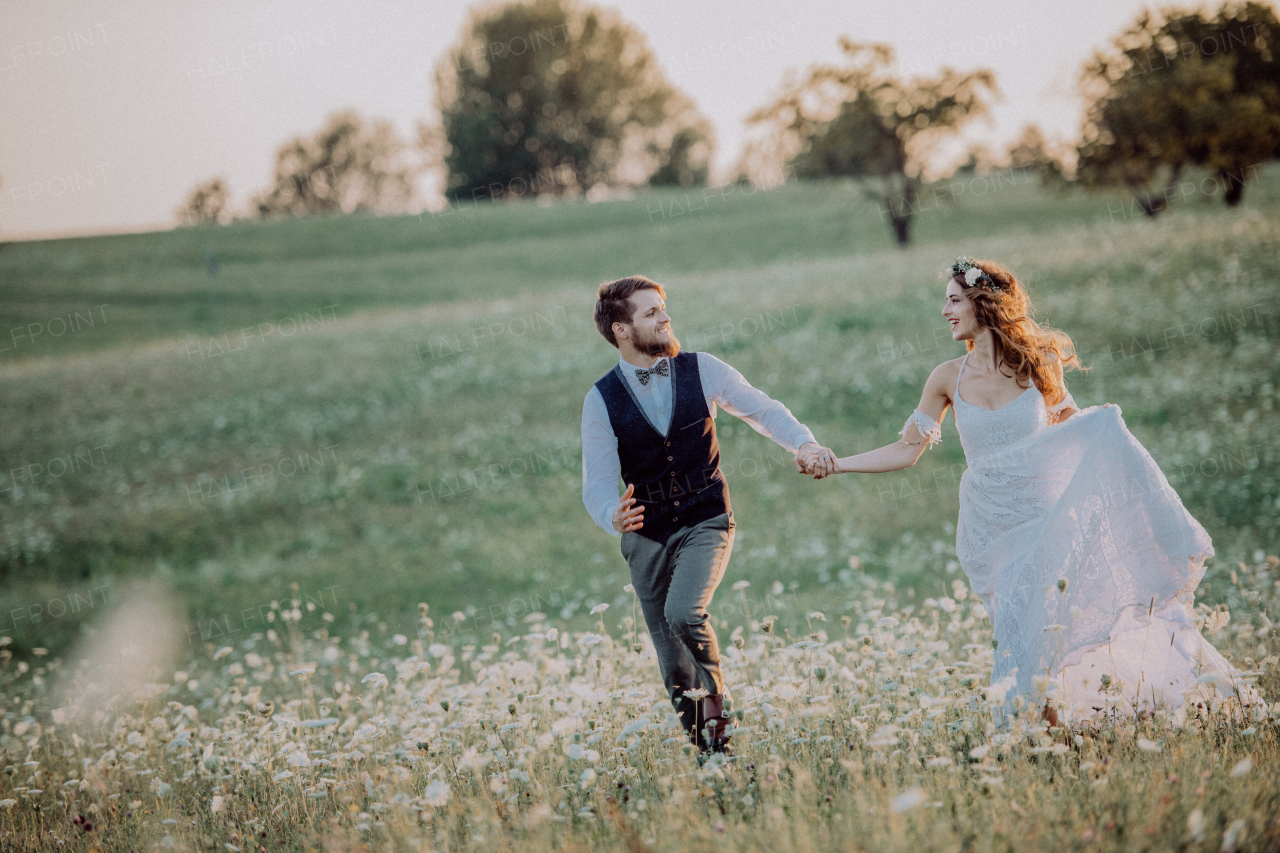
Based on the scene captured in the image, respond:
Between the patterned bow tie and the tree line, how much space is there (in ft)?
126

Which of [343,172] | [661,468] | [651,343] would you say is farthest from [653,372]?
[343,172]

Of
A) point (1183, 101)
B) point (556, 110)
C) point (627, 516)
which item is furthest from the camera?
point (556, 110)

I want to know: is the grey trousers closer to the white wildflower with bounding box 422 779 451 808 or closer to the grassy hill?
the white wildflower with bounding box 422 779 451 808

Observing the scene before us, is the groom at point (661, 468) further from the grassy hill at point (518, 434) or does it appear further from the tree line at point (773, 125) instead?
the tree line at point (773, 125)

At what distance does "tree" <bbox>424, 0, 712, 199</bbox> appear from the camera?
261 ft

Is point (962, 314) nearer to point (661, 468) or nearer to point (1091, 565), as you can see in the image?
point (1091, 565)

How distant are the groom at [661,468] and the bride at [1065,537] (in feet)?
3.43

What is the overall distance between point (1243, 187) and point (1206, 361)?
3270 cm

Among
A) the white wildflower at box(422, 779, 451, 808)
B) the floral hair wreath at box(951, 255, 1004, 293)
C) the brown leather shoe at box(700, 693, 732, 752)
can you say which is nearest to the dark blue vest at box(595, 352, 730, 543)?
the brown leather shoe at box(700, 693, 732, 752)

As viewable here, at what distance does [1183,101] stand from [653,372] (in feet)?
128

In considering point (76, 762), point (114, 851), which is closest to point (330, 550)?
point (76, 762)

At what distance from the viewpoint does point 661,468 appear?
5.10 metres

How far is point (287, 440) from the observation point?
1888 centimetres

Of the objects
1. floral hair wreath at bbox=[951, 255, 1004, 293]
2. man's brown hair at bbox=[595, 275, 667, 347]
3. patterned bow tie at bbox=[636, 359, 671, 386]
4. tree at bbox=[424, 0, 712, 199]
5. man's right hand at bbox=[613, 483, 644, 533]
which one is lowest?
man's right hand at bbox=[613, 483, 644, 533]
